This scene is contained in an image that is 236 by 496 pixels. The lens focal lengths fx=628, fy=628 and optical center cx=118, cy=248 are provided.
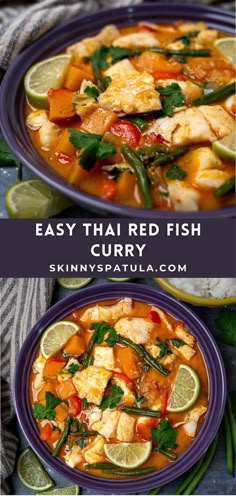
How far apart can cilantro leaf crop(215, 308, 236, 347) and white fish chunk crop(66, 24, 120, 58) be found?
4.11 feet

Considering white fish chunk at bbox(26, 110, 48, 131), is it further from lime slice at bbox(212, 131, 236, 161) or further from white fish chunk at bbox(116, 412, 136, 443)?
white fish chunk at bbox(116, 412, 136, 443)

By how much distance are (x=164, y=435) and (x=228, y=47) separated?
1.63 m

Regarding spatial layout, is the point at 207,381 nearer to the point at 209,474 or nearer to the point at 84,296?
the point at 209,474

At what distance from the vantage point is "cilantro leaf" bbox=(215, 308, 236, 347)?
2.44 metres

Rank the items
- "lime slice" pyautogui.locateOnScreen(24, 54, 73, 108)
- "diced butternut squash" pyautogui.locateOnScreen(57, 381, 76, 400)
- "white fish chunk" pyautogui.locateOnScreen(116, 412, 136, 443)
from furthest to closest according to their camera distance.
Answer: "lime slice" pyautogui.locateOnScreen(24, 54, 73, 108) → "diced butternut squash" pyautogui.locateOnScreen(57, 381, 76, 400) → "white fish chunk" pyautogui.locateOnScreen(116, 412, 136, 443)

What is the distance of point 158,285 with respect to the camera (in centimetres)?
265

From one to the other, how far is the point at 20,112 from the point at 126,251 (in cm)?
74

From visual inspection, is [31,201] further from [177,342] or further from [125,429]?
[125,429]

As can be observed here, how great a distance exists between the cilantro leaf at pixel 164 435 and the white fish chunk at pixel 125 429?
0.08 metres

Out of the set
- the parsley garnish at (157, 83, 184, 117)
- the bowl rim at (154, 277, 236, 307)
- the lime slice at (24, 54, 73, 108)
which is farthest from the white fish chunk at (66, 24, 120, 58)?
the bowl rim at (154, 277, 236, 307)

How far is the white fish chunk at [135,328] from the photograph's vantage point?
2399 mm

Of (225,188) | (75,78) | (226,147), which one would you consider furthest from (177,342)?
(75,78)

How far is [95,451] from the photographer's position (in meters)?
2.15

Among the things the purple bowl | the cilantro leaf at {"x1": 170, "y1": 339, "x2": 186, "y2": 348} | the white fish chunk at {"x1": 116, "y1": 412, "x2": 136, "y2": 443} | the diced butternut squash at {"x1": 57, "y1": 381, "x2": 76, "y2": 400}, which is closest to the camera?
the purple bowl
